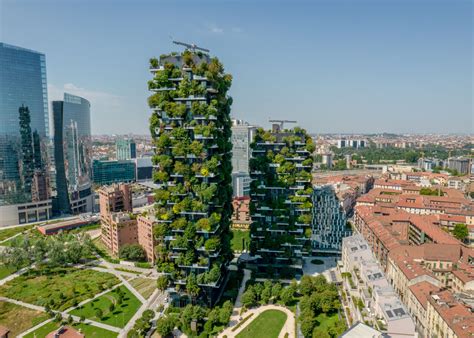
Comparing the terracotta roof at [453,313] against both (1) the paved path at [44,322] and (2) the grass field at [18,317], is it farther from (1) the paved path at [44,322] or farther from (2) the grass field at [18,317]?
(2) the grass field at [18,317]

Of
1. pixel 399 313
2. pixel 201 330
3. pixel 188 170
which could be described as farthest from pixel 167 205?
pixel 399 313

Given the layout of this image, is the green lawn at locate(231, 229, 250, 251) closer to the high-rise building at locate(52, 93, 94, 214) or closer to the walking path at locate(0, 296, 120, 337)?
the walking path at locate(0, 296, 120, 337)

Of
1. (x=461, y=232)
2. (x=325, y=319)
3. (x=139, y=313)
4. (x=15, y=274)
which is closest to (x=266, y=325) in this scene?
(x=325, y=319)

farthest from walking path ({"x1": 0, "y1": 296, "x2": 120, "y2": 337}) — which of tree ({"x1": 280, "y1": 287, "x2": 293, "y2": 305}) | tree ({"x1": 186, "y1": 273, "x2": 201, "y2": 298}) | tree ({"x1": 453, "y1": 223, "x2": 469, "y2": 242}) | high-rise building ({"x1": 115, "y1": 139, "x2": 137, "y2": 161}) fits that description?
high-rise building ({"x1": 115, "y1": 139, "x2": 137, "y2": 161})

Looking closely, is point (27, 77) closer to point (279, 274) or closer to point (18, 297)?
point (18, 297)

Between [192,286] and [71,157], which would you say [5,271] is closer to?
[192,286]
